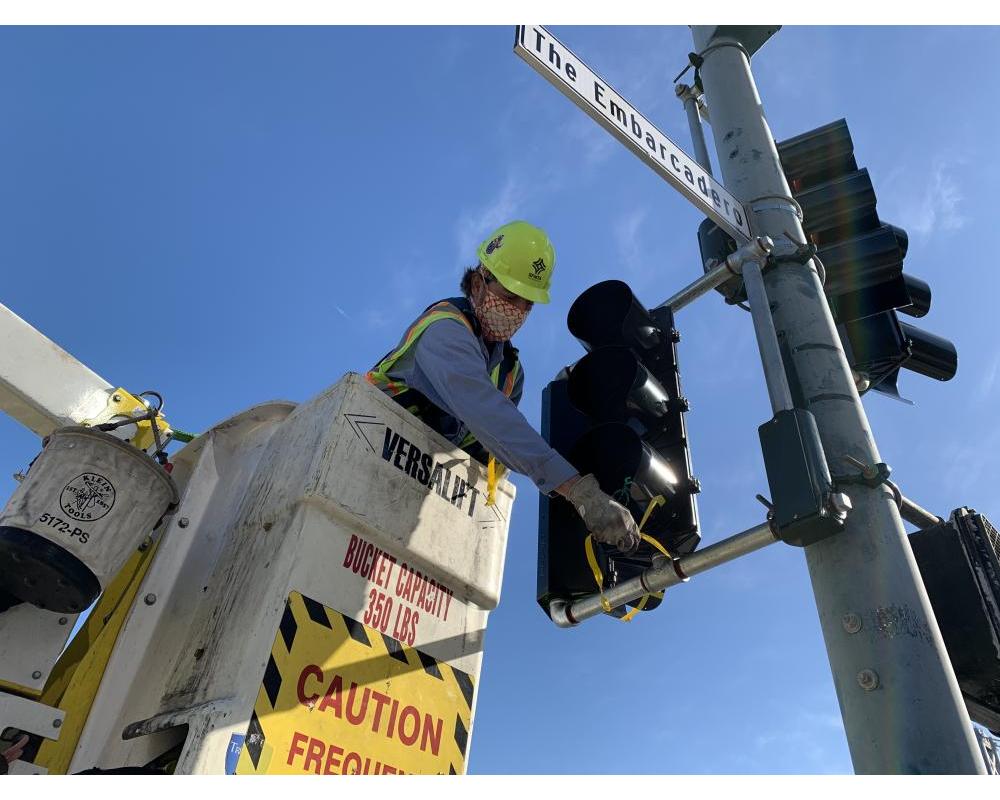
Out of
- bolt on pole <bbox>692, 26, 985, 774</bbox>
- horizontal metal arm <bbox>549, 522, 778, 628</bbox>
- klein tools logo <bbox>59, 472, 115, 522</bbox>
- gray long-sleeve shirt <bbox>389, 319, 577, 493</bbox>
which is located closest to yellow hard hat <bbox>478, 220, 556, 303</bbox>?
gray long-sleeve shirt <bbox>389, 319, 577, 493</bbox>

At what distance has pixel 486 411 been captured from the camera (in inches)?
121

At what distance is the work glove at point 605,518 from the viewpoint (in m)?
2.89

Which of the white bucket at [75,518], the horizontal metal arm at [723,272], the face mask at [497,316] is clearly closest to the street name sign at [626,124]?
the horizontal metal arm at [723,272]

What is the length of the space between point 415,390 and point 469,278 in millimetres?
733

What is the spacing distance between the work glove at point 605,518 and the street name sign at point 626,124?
132cm

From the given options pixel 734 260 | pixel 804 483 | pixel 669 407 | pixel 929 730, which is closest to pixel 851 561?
pixel 804 483

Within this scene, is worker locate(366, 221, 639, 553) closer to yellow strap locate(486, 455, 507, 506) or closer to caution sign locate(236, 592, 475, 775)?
yellow strap locate(486, 455, 507, 506)

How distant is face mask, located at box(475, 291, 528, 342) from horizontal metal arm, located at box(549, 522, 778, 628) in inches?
49.4

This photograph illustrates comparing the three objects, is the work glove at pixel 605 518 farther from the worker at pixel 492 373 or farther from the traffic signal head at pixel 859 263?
the traffic signal head at pixel 859 263

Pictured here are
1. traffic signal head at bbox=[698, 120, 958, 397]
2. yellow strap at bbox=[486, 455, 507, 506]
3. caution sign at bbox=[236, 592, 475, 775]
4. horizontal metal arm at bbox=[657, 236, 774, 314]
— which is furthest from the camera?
traffic signal head at bbox=[698, 120, 958, 397]

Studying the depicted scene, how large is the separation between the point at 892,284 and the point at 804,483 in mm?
1763

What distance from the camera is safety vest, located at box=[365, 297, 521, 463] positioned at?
3.41m

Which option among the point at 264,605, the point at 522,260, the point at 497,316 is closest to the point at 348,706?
the point at 264,605

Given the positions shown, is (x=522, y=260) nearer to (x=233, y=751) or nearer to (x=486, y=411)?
(x=486, y=411)
